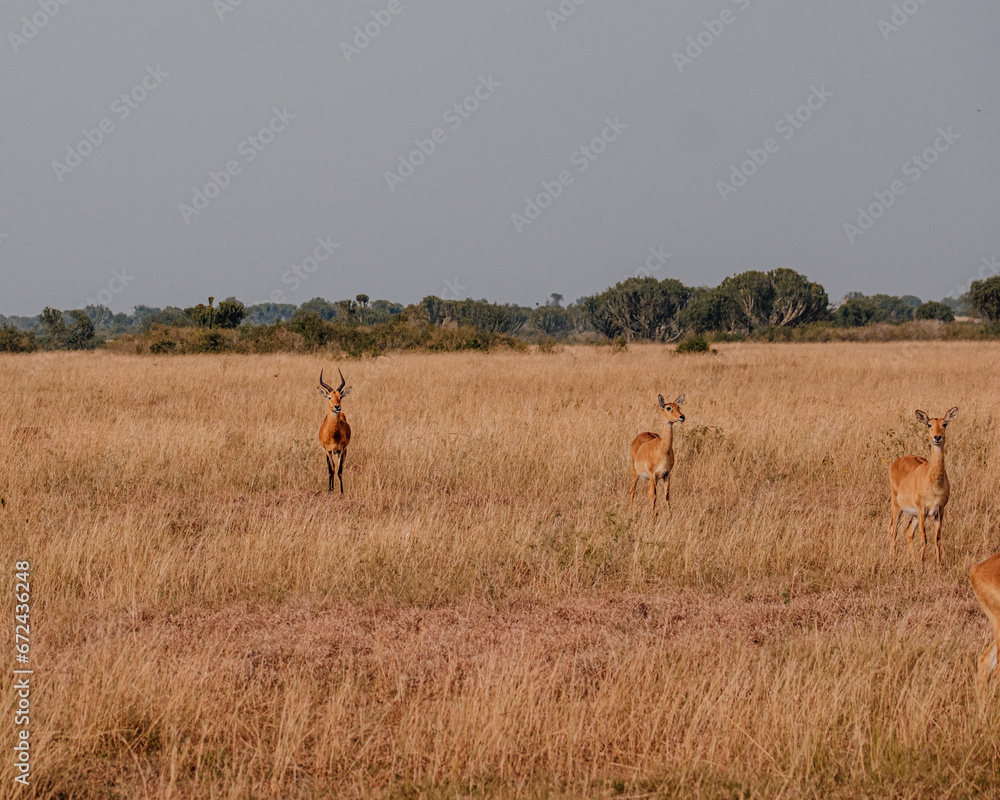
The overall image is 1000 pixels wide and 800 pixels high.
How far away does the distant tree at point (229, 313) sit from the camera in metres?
42.8

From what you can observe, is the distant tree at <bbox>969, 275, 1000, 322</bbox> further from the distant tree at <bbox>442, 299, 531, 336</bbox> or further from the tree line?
the distant tree at <bbox>442, 299, 531, 336</bbox>

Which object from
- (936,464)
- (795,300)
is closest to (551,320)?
(795,300)

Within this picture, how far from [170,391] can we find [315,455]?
7613mm

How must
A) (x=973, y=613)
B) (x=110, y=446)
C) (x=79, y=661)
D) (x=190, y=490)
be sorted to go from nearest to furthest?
(x=79, y=661) → (x=973, y=613) → (x=190, y=490) → (x=110, y=446)

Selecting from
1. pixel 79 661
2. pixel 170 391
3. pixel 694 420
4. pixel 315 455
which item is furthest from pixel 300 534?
pixel 170 391

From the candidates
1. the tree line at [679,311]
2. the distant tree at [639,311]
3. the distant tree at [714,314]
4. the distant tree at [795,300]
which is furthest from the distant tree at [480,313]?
the distant tree at [795,300]

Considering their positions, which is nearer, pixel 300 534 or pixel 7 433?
pixel 300 534

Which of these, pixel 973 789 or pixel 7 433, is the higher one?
pixel 7 433

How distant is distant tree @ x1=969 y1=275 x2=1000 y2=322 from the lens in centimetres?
6025

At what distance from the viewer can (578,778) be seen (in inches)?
135

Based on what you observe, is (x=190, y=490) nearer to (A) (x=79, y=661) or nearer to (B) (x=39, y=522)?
(B) (x=39, y=522)

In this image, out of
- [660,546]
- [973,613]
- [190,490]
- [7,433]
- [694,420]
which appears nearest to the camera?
[973,613]

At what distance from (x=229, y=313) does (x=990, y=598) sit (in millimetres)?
42682

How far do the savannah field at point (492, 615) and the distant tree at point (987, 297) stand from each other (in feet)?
187
